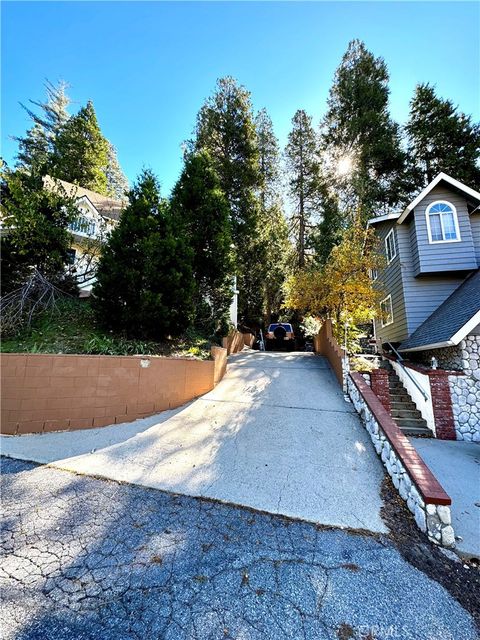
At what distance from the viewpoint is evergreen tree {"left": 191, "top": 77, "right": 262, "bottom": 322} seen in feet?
50.1

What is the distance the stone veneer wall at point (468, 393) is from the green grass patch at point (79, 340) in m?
6.22

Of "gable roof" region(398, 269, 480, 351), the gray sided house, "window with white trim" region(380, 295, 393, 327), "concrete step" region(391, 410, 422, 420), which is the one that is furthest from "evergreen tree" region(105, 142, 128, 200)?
"concrete step" region(391, 410, 422, 420)

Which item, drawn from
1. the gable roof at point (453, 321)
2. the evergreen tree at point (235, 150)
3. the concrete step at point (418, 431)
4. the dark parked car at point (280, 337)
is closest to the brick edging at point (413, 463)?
the concrete step at point (418, 431)

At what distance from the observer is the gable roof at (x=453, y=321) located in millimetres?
6306

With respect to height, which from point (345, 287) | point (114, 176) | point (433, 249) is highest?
point (114, 176)

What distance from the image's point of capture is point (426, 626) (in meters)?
1.94

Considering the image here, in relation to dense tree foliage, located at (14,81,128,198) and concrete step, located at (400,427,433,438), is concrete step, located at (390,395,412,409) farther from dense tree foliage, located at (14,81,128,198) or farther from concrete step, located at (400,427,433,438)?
dense tree foliage, located at (14,81,128,198)

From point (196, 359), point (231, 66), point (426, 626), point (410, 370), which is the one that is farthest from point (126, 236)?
point (231, 66)

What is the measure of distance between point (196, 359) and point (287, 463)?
11.0 feet

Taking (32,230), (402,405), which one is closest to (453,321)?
(402,405)

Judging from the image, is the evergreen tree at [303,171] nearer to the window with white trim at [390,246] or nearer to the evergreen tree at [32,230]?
the window with white trim at [390,246]

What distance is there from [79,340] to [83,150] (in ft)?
83.4

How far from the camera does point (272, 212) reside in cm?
1978

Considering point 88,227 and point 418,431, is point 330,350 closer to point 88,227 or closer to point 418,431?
point 418,431
